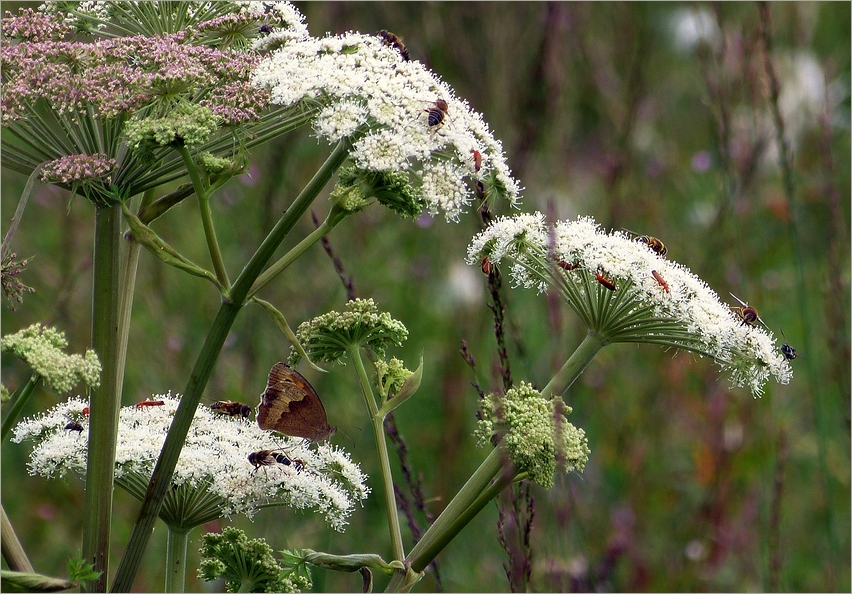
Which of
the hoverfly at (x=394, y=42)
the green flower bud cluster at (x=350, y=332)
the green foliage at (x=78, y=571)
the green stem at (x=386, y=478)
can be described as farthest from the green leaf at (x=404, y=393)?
the hoverfly at (x=394, y=42)

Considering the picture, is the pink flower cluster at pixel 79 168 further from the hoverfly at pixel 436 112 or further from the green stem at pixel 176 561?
the green stem at pixel 176 561

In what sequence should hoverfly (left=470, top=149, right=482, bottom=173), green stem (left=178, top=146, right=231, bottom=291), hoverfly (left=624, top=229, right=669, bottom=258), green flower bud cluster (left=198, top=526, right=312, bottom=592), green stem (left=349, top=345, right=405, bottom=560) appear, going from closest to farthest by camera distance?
green stem (left=178, top=146, right=231, bottom=291)
green stem (left=349, top=345, right=405, bottom=560)
hoverfly (left=470, top=149, right=482, bottom=173)
green flower bud cluster (left=198, top=526, right=312, bottom=592)
hoverfly (left=624, top=229, right=669, bottom=258)

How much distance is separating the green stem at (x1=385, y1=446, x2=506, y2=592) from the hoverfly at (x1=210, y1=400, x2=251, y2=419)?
42.5 inches

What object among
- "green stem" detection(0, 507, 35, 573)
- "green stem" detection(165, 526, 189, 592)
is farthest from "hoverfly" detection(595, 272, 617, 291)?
"green stem" detection(0, 507, 35, 573)

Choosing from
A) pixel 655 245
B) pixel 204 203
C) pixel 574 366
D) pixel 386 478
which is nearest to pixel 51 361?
pixel 204 203

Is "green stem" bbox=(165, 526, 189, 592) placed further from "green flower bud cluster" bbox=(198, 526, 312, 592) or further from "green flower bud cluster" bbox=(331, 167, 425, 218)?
"green flower bud cluster" bbox=(331, 167, 425, 218)

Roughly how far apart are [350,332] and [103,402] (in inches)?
34.5

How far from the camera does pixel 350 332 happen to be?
3.15 m

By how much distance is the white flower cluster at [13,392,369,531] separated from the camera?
2.98 meters

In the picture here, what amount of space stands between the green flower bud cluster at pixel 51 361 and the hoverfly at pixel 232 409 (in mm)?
916

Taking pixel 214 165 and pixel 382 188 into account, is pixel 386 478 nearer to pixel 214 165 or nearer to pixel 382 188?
pixel 382 188

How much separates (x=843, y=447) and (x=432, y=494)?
308 centimetres

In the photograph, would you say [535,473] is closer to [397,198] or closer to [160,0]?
[397,198]

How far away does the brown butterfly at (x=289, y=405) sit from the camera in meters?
3.18
